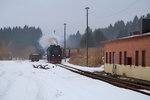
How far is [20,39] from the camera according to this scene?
159750 mm

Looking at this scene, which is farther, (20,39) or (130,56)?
(20,39)

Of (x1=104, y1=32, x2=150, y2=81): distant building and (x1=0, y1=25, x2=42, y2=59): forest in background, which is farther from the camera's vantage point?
(x1=0, y1=25, x2=42, y2=59): forest in background

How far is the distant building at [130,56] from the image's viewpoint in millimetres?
23448

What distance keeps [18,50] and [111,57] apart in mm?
110654

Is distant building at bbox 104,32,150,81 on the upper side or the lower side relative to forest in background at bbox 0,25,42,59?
lower

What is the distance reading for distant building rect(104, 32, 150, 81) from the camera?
2345cm

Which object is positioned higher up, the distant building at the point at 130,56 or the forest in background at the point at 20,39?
the forest in background at the point at 20,39

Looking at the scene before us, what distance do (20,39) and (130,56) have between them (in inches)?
5393

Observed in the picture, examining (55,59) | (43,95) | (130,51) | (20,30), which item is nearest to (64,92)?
(43,95)

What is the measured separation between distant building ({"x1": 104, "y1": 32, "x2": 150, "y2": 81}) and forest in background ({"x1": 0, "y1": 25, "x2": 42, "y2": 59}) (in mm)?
101570

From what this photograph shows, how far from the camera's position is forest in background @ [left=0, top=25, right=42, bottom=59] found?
13812 cm

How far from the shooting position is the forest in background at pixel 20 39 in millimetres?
138125

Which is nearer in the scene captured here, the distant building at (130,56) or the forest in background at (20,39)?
the distant building at (130,56)

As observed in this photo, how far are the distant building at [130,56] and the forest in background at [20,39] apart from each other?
333ft
